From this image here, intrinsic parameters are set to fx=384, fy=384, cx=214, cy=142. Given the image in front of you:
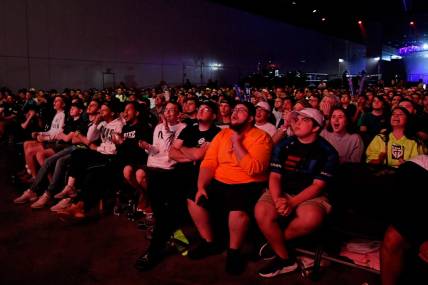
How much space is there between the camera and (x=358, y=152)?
14.3 ft

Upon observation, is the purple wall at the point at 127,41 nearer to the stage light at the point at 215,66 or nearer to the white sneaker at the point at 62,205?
the stage light at the point at 215,66

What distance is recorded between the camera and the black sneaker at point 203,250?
372 centimetres

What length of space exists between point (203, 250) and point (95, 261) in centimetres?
105

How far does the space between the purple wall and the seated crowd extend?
13.8 m

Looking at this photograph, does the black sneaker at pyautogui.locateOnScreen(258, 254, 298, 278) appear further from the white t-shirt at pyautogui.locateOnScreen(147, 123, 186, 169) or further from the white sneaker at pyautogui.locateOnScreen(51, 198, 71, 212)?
the white sneaker at pyautogui.locateOnScreen(51, 198, 71, 212)

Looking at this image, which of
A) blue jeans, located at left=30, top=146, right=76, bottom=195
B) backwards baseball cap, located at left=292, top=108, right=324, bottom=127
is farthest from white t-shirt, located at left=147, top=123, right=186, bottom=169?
backwards baseball cap, located at left=292, top=108, right=324, bottom=127

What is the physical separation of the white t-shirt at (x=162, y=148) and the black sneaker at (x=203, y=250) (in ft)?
4.02

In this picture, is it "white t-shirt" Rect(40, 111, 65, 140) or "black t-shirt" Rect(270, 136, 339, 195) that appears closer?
"black t-shirt" Rect(270, 136, 339, 195)

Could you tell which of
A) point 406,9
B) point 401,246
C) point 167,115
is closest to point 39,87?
point 167,115

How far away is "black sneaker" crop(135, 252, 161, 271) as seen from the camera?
351 centimetres

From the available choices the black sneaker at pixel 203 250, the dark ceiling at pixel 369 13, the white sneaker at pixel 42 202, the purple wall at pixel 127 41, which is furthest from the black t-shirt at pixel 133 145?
the dark ceiling at pixel 369 13

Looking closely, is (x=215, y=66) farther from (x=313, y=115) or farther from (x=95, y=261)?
(x=95, y=261)

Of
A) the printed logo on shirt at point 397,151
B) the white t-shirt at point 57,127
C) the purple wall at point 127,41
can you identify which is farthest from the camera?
the purple wall at point 127,41

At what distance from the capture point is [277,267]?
3.36 meters
